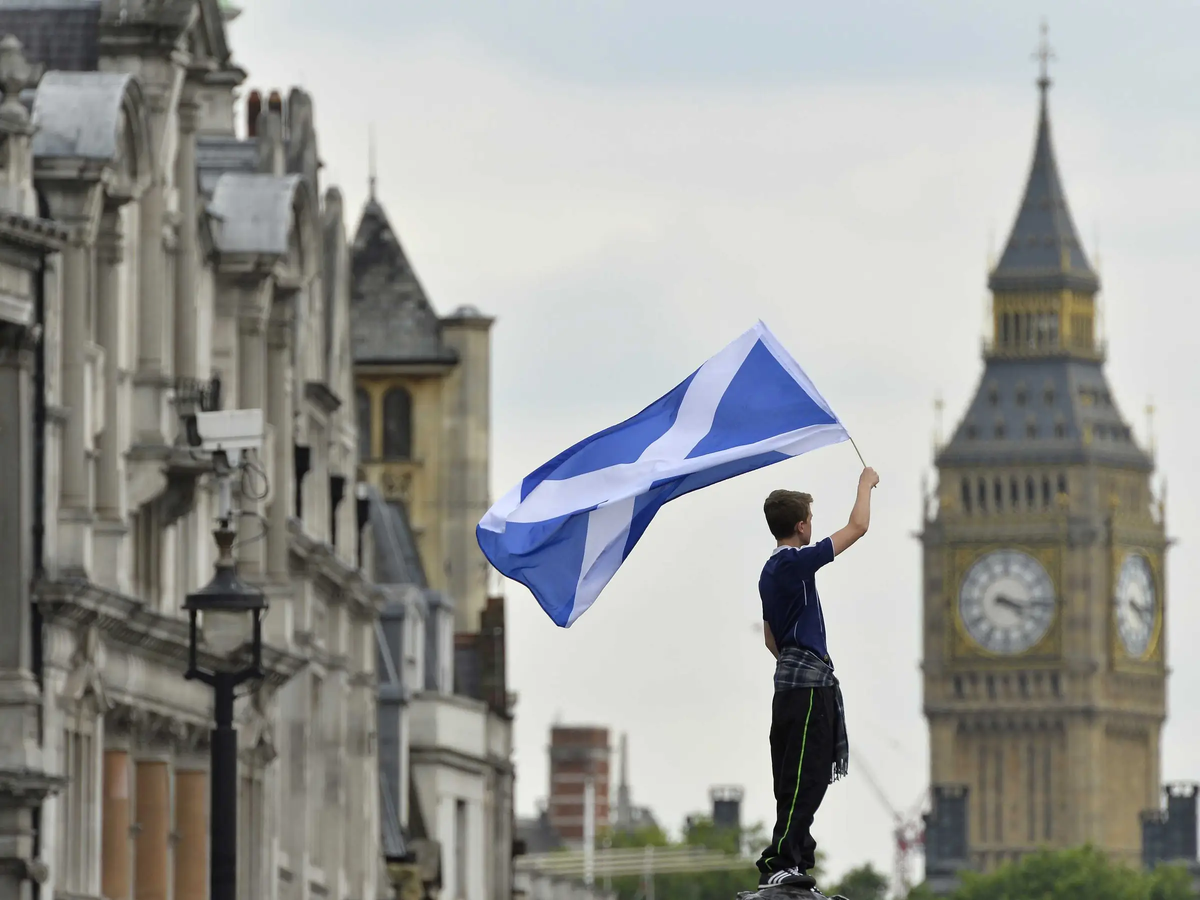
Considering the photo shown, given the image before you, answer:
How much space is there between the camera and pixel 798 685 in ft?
101

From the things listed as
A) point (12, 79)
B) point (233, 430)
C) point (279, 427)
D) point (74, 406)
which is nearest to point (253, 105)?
point (279, 427)

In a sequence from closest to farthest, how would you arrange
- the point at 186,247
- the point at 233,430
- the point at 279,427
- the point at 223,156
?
the point at 233,430 < the point at 186,247 < the point at 279,427 < the point at 223,156

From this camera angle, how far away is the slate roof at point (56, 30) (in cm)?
5928

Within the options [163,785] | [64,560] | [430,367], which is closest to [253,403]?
[163,785]

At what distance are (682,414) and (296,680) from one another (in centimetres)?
3936

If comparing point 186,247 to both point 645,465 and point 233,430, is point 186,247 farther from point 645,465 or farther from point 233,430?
point 645,465

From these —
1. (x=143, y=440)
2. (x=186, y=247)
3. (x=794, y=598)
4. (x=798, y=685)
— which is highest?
(x=186, y=247)

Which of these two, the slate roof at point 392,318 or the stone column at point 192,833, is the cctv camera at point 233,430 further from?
the slate roof at point 392,318

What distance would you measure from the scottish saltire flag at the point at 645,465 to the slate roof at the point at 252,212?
3102 cm

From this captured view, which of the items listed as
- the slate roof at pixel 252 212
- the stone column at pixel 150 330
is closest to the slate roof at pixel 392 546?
the slate roof at pixel 252 212

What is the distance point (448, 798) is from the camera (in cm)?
9156

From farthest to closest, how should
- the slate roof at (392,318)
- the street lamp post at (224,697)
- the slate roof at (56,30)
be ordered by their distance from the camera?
the slate roof at (392,318) < the slate roof at (56,30) < the street lamp post at (224,697)

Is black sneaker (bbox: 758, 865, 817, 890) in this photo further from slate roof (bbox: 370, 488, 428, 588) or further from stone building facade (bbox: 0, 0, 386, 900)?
slate roof (bbox: 370, 488, 428, 588)

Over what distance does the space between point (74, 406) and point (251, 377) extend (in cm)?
1090
